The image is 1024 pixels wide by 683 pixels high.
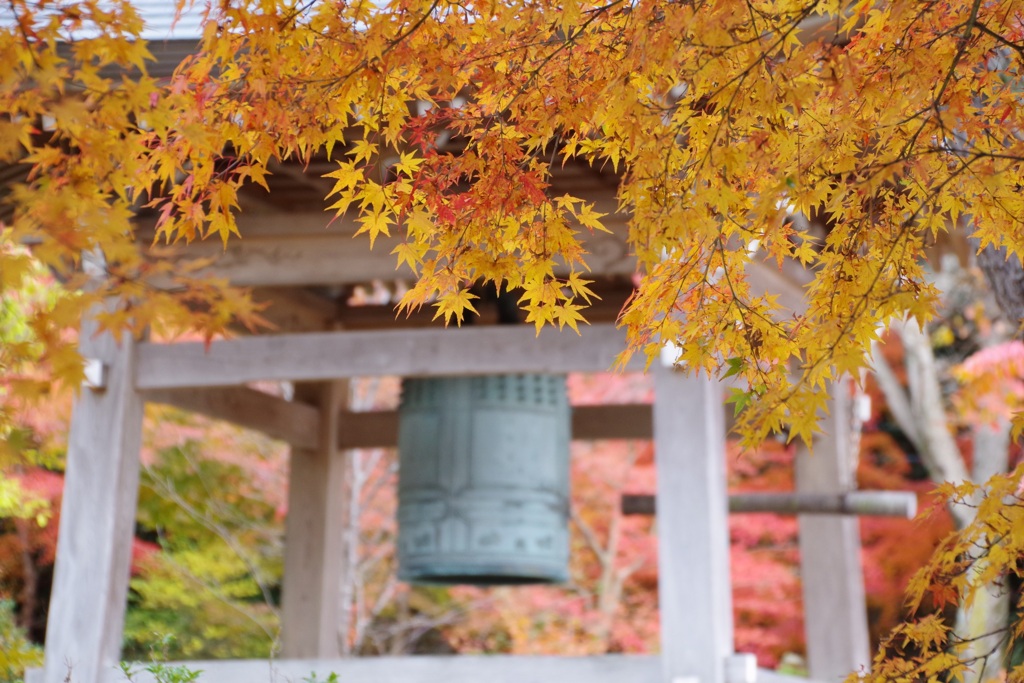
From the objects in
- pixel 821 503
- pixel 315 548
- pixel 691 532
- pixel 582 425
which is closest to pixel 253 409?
pixel 315 548

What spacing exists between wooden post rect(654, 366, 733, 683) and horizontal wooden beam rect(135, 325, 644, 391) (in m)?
0.29

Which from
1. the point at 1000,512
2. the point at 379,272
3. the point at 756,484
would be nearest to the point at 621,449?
the point at 756,484

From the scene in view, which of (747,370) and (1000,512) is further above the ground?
(747,370)

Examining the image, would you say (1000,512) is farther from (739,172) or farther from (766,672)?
(766,672)

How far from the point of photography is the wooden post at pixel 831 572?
6523 mm

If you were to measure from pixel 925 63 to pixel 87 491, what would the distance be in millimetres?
3999

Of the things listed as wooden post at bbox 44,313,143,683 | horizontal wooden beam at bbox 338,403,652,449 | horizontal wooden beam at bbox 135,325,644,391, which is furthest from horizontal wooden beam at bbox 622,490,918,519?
wooden post at bbox 44,313,143,683

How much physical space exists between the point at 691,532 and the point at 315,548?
2877 millimetres

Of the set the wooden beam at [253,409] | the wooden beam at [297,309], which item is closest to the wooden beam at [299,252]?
the wooden beam at [253,409]

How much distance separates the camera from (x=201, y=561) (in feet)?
30.4

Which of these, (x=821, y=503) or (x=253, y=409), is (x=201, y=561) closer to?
(x=253, y=409)

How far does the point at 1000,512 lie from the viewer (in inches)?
108

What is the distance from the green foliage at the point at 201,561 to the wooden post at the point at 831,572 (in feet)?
14.5

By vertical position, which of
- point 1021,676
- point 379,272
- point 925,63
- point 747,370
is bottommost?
point 1021,676
